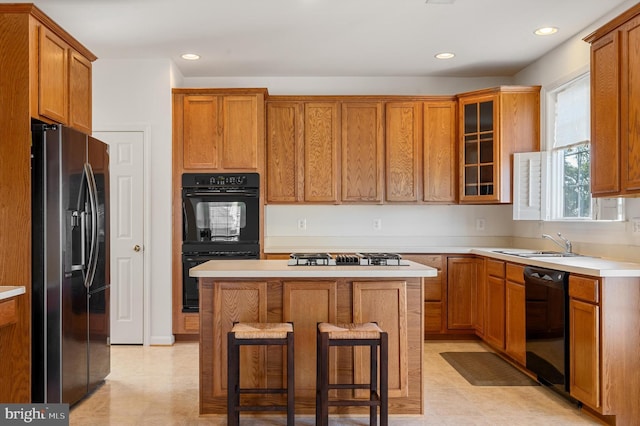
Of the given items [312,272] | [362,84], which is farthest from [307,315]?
[362,84]

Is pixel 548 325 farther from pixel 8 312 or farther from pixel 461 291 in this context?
pixel 8 312

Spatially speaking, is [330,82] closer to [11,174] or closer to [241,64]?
[241,64]

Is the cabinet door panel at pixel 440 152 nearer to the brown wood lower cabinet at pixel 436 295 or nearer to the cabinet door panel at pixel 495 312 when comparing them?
the brown wood lower cabinet at pixel 436 295

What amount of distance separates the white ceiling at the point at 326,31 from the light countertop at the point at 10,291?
6.57ft

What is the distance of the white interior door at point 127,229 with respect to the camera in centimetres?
Result: 479

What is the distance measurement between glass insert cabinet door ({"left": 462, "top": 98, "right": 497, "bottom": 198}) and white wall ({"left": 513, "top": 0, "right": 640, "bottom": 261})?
1.57 feet

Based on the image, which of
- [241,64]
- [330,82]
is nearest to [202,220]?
[241,64]

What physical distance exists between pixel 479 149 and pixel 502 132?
0.27 metres

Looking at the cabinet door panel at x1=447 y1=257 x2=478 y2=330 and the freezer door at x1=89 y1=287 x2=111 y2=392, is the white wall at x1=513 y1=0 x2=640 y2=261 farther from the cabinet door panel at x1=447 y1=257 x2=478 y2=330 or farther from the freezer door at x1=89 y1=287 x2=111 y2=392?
the freezer door at x1=89 y1=287 x2=111 y2=392

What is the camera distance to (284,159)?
512 cm

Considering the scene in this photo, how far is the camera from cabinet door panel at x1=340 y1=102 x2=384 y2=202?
5.14 metres

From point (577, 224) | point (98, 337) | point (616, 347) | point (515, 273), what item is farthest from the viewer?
point (577, 224)

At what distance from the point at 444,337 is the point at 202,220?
261cm

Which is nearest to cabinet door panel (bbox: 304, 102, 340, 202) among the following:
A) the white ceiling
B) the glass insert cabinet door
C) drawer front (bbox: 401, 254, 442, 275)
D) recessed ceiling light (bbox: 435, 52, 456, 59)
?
the white ceiling
